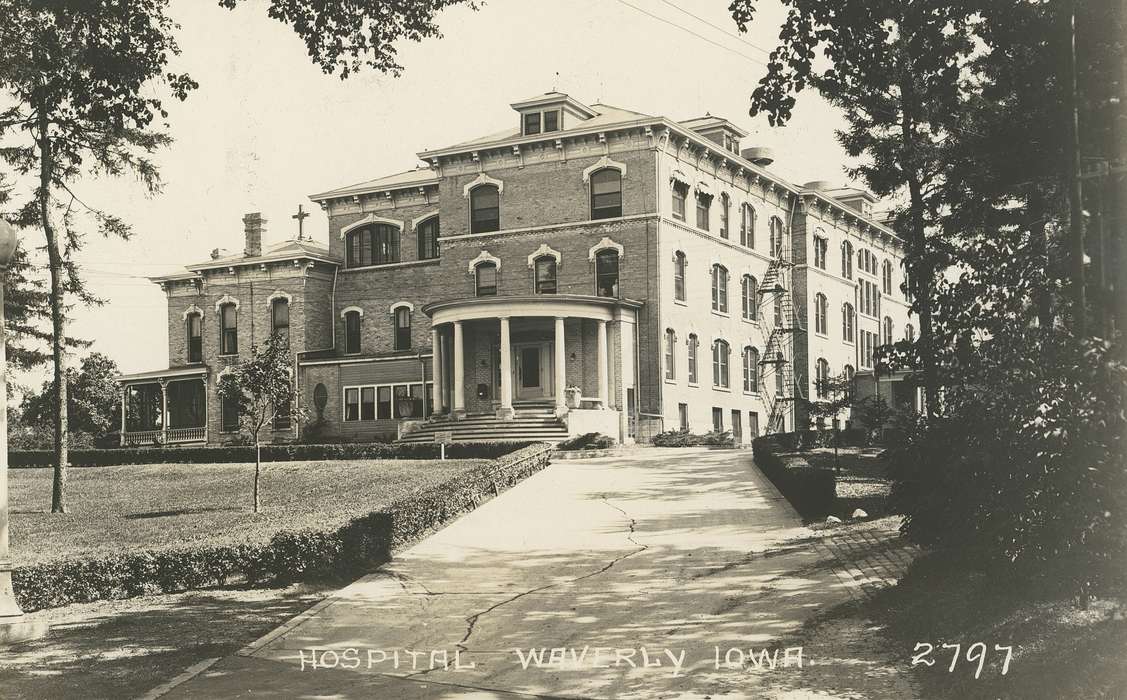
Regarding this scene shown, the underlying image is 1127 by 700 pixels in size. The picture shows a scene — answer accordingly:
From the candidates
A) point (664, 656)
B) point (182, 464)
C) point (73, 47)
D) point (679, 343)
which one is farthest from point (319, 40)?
point (679, 343)

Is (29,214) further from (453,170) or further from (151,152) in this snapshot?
(453,170)

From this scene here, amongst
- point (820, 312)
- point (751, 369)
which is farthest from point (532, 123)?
point (820, 312)

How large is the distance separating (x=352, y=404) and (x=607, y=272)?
12.6m

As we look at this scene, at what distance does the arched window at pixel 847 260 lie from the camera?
53688mm

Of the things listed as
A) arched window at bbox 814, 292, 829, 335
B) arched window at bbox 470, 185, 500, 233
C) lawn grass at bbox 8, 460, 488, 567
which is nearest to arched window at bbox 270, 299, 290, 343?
arched window at bbox 470, 185, 500, 233

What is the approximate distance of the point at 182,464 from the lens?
1262 inches

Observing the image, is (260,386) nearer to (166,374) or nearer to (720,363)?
(720,363)

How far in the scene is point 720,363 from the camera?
4366cm

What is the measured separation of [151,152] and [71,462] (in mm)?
17524

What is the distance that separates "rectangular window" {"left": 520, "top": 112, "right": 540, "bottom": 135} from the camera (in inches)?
1638

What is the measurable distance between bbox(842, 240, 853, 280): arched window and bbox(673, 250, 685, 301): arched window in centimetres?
1591

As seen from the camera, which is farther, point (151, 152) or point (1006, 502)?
point (151, 152)

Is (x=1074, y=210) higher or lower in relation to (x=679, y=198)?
lower

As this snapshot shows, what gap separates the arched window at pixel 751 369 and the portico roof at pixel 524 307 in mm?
10578
